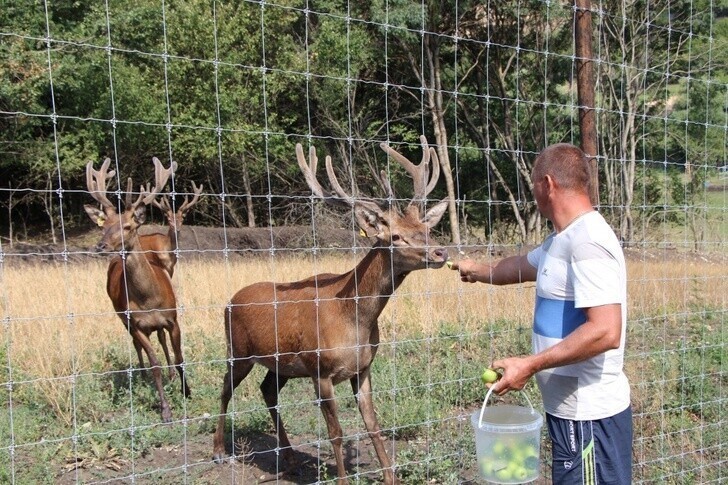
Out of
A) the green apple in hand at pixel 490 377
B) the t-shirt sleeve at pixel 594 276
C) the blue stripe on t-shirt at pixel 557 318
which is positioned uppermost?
the t-shirt sleeve at pixel 594 276

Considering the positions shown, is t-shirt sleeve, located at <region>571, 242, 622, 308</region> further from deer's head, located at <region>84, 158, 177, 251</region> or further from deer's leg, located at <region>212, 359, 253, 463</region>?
deer's head, located at <region>84, 158, 177, 251</region>

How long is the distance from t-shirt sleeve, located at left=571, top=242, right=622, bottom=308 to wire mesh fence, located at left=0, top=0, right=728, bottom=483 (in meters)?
1.18

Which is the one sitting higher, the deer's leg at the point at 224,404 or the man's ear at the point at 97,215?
the man's ear at the point at 97,215

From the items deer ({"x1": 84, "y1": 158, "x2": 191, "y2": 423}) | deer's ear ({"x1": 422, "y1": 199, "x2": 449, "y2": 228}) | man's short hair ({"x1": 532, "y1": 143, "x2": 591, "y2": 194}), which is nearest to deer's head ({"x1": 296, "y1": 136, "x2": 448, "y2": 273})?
deer's ear ({"x1": 422, "y1": 199, "x2": 449, "y2": 228})

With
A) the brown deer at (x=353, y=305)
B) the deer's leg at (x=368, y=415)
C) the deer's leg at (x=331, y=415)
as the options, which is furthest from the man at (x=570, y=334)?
the deer's leg at (x=331, y=415)

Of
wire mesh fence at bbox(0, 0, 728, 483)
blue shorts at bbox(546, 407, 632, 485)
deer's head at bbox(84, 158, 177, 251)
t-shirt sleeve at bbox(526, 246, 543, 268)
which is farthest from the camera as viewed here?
deer's head at bbox(84, 158, 177, 251)

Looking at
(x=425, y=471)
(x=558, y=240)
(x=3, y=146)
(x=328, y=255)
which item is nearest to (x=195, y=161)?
(x=3, y=146)

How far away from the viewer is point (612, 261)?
9.49 feet

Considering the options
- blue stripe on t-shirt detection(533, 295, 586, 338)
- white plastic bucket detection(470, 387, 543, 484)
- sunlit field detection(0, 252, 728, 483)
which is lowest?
sunlit field detection(0, 252, 728, 483)

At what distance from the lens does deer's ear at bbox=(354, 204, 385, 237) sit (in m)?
4.85

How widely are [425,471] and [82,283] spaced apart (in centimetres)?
807

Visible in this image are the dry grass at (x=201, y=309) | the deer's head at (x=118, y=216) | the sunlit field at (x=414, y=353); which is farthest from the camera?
the deer's head at (x=118, y=216)

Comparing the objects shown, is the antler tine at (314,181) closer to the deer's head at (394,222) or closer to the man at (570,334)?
the deer's head at (394,222)

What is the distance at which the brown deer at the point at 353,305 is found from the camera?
4.71 metres
